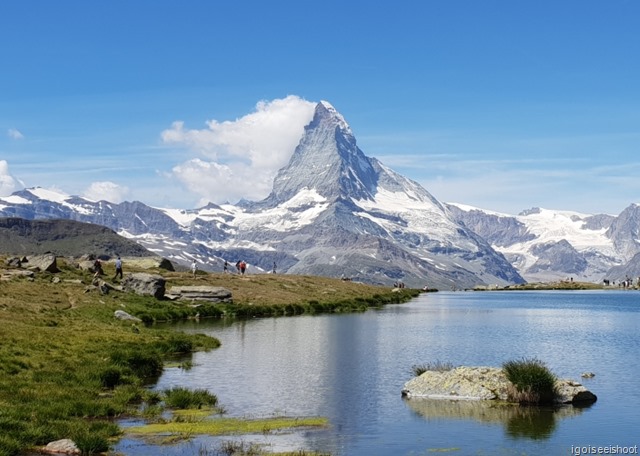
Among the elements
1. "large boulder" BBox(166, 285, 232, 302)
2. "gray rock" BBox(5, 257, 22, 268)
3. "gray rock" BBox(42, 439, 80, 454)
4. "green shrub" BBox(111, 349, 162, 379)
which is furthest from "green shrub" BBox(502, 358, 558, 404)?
"gray rock" BBox(5, 257, 22, 268)

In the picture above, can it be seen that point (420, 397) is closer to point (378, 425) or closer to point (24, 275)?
point (378, 425)

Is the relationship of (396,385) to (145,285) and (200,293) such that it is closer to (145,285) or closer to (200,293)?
(145,285)

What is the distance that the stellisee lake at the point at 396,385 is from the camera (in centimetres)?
3297

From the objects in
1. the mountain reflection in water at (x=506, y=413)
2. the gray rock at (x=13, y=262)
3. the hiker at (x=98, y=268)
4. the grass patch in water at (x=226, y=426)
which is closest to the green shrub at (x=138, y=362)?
the grass patch in water at (x=226, y=426)

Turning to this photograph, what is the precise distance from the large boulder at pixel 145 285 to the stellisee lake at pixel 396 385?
44.6 feet

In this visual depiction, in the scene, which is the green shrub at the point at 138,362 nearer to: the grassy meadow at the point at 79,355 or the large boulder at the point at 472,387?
the grassy meadow at the point at 79,355

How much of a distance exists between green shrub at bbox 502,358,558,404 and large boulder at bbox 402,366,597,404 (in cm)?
44

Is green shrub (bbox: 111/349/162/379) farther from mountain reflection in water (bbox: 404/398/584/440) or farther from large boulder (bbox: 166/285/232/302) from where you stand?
large boulder (bbox: 166/285/232/302)

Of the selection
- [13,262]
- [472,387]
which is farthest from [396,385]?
[13,262]

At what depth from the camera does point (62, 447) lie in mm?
A: 29922

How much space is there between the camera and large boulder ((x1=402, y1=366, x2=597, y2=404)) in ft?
137

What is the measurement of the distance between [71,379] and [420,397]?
20.3 m

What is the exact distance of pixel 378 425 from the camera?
3672 cm

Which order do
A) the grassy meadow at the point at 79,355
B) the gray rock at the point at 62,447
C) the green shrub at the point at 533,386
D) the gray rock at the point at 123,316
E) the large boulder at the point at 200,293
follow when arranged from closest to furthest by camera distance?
the gray rock at the point at 62,447 < the grassy meadow at the point at 79,355 < the green shrub at the point at 533,386 < the gray rock at the point at 123,316 < the large boulder at the point at 200,293
